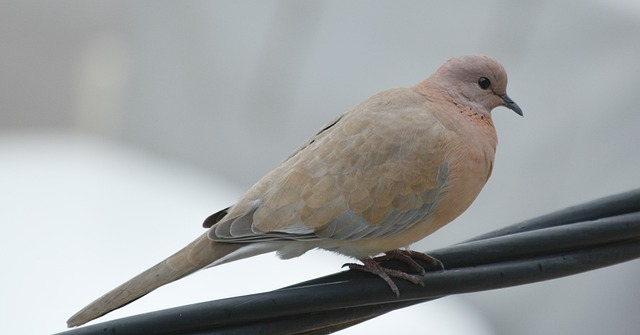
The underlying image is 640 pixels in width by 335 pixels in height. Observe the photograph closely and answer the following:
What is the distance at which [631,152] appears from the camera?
18.8 feet

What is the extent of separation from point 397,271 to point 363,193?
1.02ft

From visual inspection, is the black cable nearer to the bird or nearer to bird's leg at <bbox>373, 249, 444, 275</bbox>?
bird's leg at <bbox>373, 249, 444, 275</bbox>

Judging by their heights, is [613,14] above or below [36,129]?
below

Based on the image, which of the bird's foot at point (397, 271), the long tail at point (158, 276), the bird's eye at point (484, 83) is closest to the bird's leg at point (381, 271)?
the bird's foot at point (397, 271)

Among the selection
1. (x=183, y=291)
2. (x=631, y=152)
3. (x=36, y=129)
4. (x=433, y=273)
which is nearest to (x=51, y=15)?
(x=36, y=129)

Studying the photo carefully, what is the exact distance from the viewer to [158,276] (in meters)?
2.67

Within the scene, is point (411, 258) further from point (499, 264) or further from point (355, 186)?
A: point (499, 264)

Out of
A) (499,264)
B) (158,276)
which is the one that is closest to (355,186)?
(158,276)

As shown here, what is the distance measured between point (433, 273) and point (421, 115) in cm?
83

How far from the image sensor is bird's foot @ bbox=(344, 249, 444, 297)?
250 centimetres

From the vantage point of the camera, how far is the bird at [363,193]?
9.23 feet

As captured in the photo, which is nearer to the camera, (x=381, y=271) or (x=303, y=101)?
(x=381, y=271)

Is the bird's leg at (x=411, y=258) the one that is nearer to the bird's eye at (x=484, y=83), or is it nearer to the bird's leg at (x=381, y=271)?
the bird's leg at (x=381, y=271)

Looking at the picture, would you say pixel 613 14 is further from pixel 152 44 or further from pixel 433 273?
pixel 433 273
